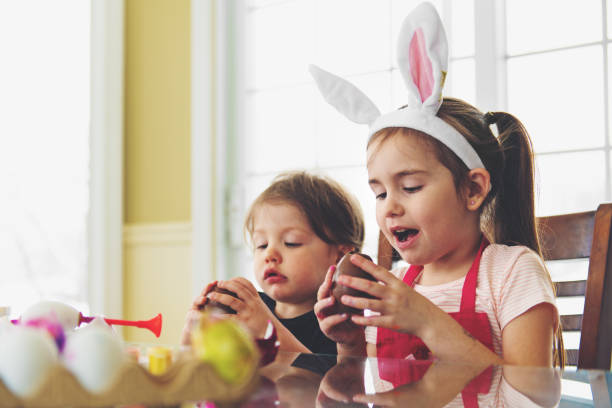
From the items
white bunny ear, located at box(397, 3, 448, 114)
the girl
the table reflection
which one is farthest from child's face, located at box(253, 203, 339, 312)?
the table reflection

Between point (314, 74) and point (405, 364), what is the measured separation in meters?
0.72

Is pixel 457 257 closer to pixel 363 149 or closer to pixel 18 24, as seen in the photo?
pixel 363 149

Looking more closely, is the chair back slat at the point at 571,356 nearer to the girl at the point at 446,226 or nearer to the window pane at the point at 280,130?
the girl at the point at 446,226

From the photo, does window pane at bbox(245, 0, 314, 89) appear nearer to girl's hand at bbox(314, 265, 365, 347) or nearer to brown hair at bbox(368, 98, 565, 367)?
brown hair at bbox(368, 98, 565, 367)

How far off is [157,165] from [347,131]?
935mm

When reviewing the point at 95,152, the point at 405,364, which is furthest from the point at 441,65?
the point at 95,152

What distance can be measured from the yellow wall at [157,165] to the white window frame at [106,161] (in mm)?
58

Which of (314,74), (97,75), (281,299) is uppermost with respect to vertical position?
(97,75)

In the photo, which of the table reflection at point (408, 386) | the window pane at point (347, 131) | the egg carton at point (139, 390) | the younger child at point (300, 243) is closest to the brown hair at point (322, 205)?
the younger child at point (300, 243)

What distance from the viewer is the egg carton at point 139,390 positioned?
37 cm

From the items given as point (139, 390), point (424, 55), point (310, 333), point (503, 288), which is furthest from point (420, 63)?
point (139, 390)

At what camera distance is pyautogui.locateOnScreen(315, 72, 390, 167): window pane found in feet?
8.25

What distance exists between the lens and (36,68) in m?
2.72

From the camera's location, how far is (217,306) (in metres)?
1.05
